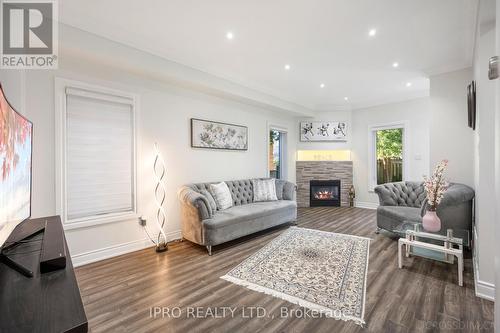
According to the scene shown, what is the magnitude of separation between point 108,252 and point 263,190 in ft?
9.24

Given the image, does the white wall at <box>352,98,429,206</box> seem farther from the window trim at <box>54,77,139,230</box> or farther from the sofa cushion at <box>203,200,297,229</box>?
the window trim at <box>54,77,139,230</box>

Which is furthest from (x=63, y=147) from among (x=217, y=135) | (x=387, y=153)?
(x=387, y=153)

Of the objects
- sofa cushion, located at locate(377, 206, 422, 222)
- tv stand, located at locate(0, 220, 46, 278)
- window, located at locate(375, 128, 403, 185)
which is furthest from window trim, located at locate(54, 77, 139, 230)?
window, located at locate(375, 128, 403, 185)

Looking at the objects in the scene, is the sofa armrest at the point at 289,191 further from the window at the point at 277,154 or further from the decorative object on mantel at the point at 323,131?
the decorative object on mantel at the point at 323,131

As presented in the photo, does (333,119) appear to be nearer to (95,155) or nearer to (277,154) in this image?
(277,154)

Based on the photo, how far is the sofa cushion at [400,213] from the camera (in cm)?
340

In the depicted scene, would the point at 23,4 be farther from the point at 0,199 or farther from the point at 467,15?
→ the point at 467,15

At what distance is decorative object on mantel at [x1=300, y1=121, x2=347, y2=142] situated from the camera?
6.60 m

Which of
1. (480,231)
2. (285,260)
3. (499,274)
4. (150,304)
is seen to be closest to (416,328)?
(499,274)

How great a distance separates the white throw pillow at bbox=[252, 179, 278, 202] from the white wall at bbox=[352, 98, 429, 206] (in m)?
2.91

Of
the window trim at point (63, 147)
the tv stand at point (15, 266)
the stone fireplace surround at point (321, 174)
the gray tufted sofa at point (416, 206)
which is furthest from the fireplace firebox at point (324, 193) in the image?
the tv stand at point (15, 266)

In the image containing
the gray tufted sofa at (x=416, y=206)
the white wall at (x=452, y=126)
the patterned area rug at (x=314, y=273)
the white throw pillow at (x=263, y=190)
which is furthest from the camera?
the white throw pillow at (x=263, y=190)

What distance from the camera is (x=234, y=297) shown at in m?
2.20

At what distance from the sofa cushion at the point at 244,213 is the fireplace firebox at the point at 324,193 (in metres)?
2.14
